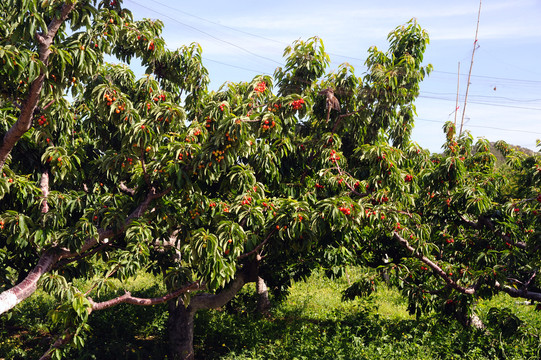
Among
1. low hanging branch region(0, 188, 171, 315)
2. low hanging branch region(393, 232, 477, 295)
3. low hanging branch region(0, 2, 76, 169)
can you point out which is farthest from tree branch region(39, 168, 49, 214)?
low hanging branch region(393, 232, 477, 295)

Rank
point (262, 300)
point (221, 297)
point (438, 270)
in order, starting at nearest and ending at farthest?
point (438, 270) < point (221, 297) < point (262, 300)

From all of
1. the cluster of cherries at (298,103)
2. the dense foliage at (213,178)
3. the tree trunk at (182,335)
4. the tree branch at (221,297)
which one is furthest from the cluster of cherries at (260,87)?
the tree trunk at (182,335)

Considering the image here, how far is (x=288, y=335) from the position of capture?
9.05m

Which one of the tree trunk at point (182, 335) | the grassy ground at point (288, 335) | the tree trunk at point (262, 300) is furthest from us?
the tree trunk at point (262, 300)

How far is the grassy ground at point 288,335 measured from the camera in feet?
25.2

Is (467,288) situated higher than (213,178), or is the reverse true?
(213,178)

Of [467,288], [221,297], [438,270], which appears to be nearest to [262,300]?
[221,297]

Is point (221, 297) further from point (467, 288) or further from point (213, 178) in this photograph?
point (467, 288)

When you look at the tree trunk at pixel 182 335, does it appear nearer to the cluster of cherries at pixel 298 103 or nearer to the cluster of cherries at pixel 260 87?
the cluster of cherries at pixel 260 87

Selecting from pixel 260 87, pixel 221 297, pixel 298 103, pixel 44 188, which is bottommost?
pixel 221 297

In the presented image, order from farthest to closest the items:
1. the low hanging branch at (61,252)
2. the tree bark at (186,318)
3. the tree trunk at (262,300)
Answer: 1. the tree trunk at (262,300)
2. the tree bark at (186,318)
3. the low hanging branch at (61,252)

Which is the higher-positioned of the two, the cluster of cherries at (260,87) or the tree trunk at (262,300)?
the cluster of cherries at (260,87)

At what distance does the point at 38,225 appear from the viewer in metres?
5.45

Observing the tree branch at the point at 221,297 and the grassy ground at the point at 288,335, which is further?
the grassy ground at the point at 288,335
